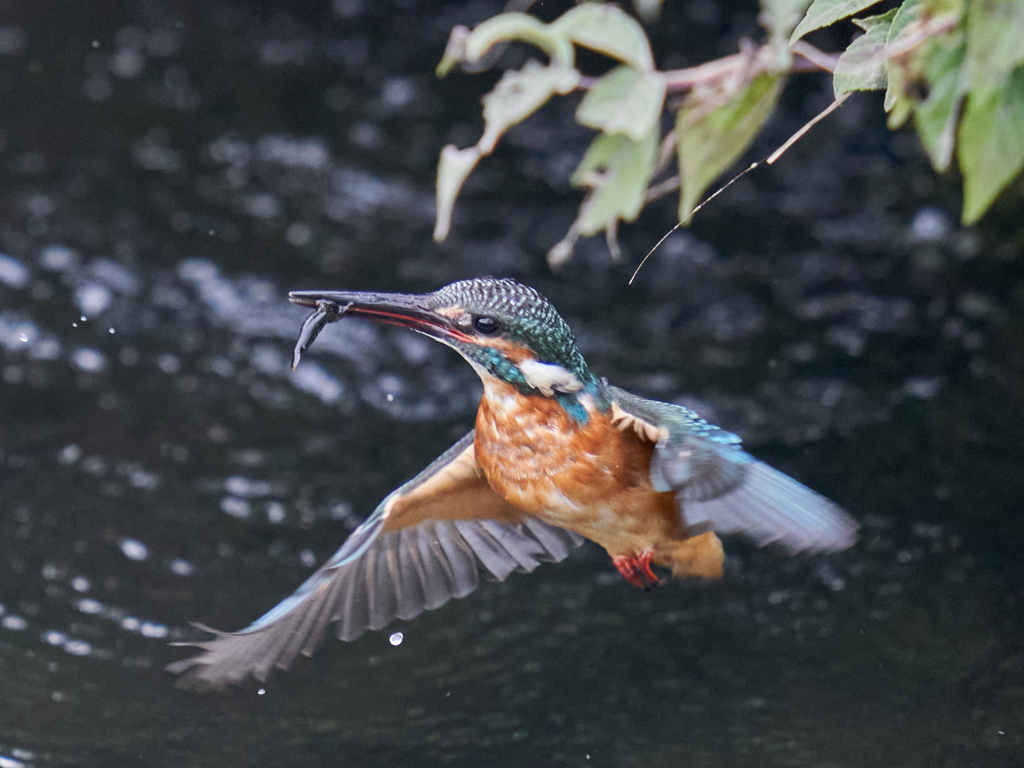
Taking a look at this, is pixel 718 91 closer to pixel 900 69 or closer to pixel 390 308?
pixel 900 69

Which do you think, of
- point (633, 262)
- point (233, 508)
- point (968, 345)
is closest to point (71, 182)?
point (233, 508)

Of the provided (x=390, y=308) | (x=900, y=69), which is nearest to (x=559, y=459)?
(x=390, y=308)

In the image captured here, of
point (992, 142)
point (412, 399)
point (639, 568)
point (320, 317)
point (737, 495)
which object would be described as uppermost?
point (412, 399)

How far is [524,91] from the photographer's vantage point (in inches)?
34.3

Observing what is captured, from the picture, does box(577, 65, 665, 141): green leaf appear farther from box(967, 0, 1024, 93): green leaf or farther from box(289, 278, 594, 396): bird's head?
box(289, 278, 594, 396): bird's head

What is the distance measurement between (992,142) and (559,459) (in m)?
1.64

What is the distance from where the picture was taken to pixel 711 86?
3.13 feet

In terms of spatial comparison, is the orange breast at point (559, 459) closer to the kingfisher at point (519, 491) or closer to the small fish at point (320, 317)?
the kingfisher at point (519, 491)

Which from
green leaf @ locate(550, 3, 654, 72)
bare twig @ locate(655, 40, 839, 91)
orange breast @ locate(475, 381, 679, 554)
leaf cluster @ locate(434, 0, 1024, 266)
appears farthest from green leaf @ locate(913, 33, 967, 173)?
orange breast @ locate(475, 381, 679, 554)

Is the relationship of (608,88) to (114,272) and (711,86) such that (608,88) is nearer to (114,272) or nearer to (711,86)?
(711,86)

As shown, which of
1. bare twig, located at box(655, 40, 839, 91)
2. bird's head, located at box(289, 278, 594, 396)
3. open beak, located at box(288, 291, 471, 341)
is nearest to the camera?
bare twig, located at box(655, 40, 839, 91)

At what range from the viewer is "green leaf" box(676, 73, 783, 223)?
3.06 ft

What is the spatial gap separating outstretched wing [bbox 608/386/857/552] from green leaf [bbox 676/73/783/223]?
950mm

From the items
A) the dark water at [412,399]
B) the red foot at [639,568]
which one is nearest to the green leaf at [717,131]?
the red foot at [639,568]
